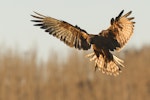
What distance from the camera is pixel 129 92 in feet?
85.7

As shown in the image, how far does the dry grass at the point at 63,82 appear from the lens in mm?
25859

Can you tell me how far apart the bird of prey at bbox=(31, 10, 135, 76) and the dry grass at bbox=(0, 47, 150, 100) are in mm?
20285

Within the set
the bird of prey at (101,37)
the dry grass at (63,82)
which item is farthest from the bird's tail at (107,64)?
the dry grass at (63,82)

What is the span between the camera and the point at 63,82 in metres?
26.4

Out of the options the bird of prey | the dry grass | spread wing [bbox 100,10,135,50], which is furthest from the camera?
the dry grass

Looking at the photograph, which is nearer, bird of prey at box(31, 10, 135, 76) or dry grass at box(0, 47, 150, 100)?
bird of prey at box(31, 10, 135, 76)

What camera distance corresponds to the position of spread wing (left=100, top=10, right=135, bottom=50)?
15.2 ft

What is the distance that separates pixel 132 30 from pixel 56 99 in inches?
845

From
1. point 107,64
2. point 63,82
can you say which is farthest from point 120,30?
point 63,82

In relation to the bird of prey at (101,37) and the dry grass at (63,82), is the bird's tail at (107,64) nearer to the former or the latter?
the bird of prey at (101,37)

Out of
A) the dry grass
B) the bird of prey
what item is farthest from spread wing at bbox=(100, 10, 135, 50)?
the dry grass

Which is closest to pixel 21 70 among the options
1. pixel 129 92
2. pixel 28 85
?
pixel 28 85

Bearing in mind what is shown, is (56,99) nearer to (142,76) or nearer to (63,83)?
(63,83)

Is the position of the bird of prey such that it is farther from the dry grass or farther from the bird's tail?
the dry grass
